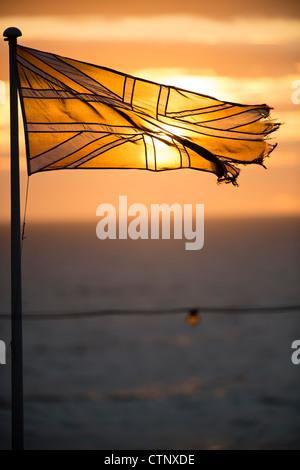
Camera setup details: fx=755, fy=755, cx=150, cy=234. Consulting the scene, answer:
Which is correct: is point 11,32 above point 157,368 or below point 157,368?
below

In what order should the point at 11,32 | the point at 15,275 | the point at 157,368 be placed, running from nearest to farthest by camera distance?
the point at 15,275
the point at 11,32
the point at 157,368

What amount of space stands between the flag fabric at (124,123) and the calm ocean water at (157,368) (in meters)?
28.5

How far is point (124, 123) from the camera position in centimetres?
962

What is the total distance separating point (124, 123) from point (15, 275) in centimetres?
259

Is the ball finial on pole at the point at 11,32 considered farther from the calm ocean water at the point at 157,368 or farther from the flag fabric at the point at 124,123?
the calm ocean water at the point at 157,368

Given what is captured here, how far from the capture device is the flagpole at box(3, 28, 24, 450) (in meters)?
8.07

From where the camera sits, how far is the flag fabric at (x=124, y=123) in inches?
359

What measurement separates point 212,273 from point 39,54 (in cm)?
11597

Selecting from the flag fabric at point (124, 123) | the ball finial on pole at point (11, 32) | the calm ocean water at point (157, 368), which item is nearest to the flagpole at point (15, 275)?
the ball finial on pole at point (11, 32)

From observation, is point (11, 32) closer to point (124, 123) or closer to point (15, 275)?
point (124, 123)

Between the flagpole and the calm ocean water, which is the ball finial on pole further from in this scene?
the calm ocean water

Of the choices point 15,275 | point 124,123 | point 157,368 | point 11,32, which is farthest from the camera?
point 157,368

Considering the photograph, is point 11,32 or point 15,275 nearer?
point 15,275

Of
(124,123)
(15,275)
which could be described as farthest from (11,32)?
(15,275)
